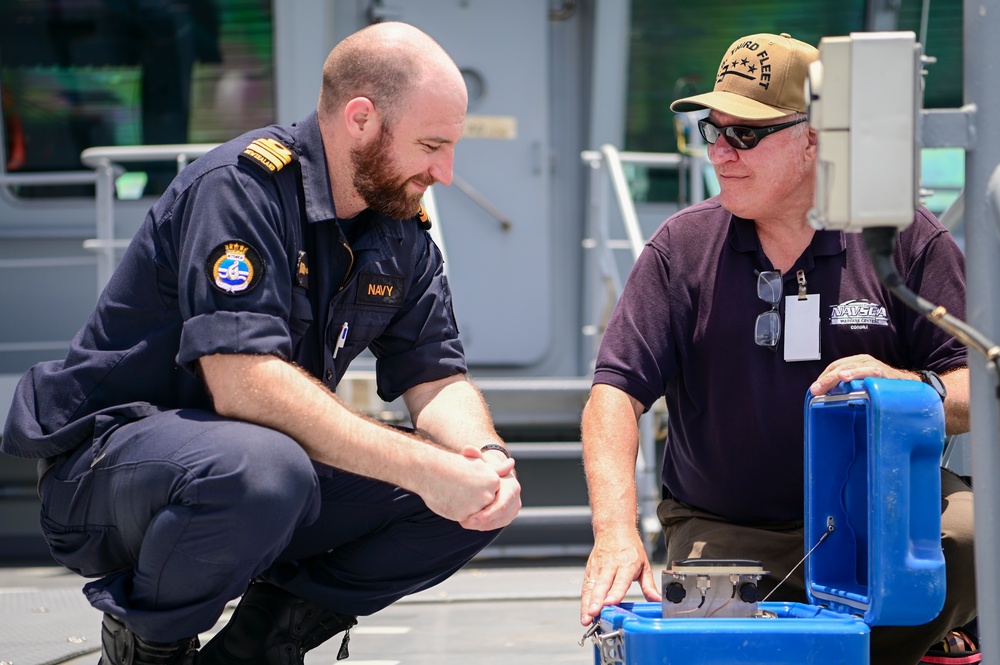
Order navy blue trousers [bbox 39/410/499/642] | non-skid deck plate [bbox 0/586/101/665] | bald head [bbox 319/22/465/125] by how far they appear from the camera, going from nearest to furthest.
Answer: navy blue trousers [bbox 39/410/499/642], bald head [bbox 319/22/465/125], non-skid deck plate [bbox 0/586/101/665]

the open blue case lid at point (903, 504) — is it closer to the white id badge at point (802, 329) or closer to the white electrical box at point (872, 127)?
the white electrical box at point (872, 127)

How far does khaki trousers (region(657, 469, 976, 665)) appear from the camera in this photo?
6.30 ft

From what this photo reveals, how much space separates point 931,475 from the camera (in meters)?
1.48

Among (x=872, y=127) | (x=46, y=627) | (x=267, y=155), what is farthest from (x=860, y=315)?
(x=46, y=627)

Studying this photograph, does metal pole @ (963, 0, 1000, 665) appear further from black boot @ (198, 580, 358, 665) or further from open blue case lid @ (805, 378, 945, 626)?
black boot @ (198, 580, 358, 665)

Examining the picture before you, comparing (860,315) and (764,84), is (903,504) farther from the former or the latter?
(764,84)

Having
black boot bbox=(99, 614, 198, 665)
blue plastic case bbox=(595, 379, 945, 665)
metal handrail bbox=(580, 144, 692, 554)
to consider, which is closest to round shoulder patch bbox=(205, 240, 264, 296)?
black boot bbox=(99, 614, 198, 665)

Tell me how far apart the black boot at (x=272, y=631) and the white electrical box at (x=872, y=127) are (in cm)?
132

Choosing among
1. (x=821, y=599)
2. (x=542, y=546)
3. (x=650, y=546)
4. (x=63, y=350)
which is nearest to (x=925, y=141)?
(x=821, y=599)

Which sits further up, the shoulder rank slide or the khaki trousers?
the shoulder rank slide

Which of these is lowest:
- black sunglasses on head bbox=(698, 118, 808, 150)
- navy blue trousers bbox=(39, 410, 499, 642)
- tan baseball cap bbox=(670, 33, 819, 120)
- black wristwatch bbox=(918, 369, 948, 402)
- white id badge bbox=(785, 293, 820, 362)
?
navy blue trousers bbox=(39, 410, 499, 642)

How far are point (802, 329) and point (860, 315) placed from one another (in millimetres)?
107

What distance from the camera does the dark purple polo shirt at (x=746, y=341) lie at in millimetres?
2125

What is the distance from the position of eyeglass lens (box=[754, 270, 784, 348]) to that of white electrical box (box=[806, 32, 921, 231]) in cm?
83
